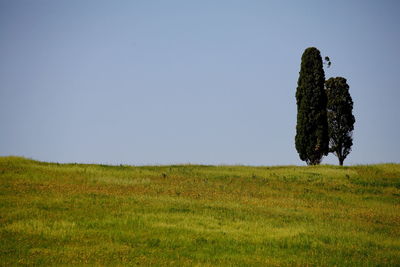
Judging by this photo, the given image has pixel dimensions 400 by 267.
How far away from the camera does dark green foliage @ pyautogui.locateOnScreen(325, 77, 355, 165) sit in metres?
70.5

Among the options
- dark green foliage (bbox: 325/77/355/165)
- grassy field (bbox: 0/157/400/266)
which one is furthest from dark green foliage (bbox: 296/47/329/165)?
grassy field (bbox: 0/157/400/266)

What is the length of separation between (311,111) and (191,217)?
3999 centimetres

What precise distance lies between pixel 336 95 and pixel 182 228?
52057 mm

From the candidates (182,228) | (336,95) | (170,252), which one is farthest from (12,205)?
(336,95)

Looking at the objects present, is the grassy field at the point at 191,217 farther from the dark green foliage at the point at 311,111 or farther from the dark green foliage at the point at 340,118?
the dark green foliage at the point at 340,118

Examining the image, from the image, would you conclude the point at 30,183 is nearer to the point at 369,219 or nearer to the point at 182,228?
the point at 182,228

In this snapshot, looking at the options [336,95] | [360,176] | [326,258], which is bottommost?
[326,258]

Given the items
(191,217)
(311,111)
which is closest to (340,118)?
(311,111)

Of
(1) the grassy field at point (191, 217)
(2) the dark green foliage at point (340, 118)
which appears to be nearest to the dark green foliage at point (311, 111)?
(2) the dark green foliage at point (340, 118)

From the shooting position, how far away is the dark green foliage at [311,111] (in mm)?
62281

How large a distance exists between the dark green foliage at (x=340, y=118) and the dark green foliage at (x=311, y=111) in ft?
23.1

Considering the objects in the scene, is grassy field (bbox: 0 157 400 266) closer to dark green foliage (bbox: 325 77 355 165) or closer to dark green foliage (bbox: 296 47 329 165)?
dark green foliage (bbox: 296 47 329 165)

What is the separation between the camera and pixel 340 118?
71000mm

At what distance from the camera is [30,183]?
34.9 meters
